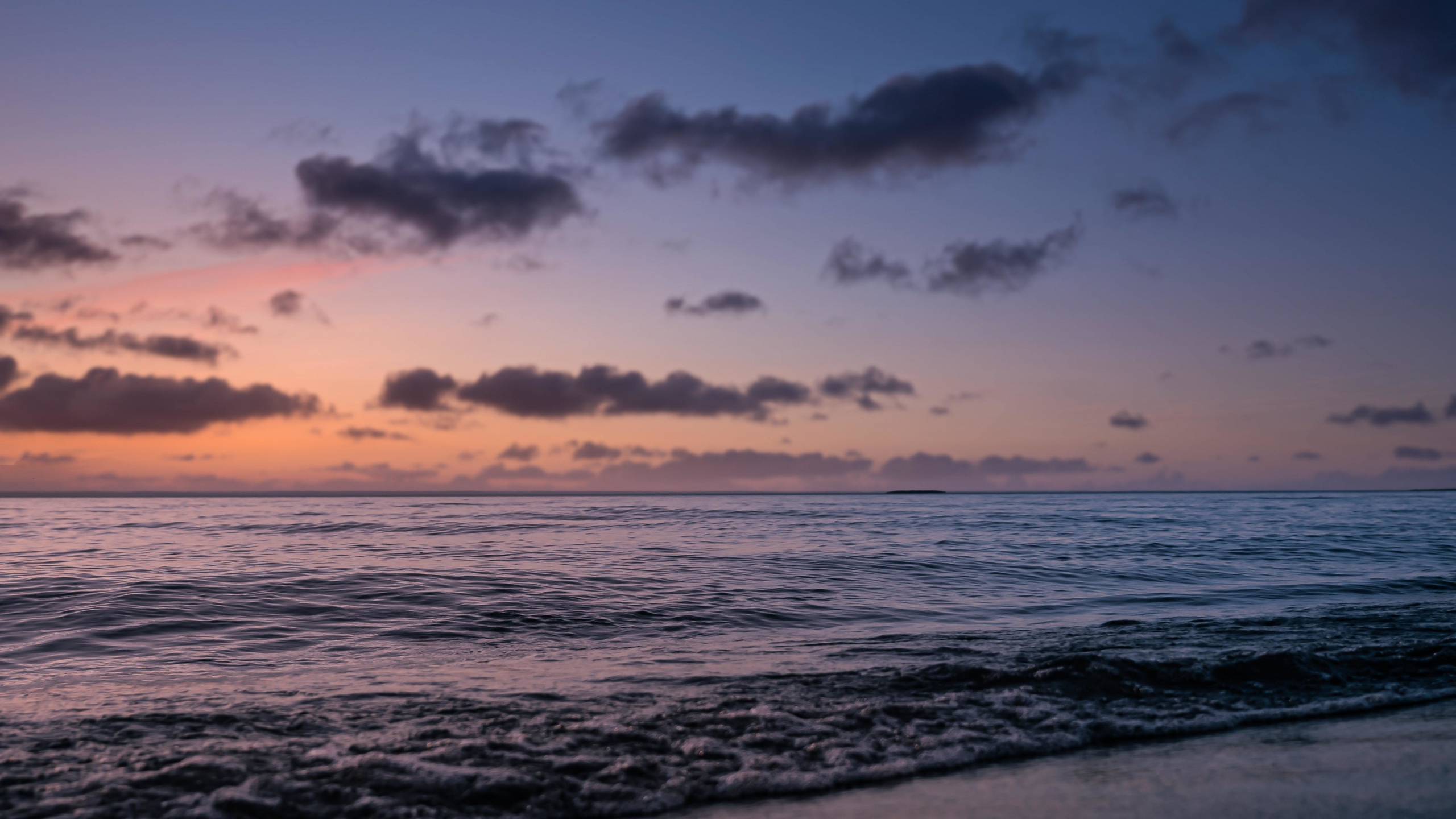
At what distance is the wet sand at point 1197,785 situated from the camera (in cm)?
458

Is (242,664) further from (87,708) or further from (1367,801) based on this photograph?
(1367,801)

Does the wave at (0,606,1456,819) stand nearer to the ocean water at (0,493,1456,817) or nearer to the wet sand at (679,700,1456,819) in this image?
the ocean water at (0,493,1456,817)

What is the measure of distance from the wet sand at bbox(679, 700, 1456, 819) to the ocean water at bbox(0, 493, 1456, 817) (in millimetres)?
346

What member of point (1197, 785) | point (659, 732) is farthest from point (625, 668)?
point (1197, 785)

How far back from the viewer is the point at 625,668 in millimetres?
9258

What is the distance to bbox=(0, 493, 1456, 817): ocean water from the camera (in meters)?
5.54

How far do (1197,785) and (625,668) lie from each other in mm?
6136

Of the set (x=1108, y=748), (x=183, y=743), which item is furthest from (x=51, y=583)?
(x=1108, y=748)

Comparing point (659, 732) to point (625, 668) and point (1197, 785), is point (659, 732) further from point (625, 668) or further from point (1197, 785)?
point (1197, 785)

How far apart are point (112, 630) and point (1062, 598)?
16517 millimetres

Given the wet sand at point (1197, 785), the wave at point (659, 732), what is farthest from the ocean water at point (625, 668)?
the wet sand at point (1197, 785)

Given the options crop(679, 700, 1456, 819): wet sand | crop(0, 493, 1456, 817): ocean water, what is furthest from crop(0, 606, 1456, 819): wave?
crop(679, 700, 1456, 819): wet sand

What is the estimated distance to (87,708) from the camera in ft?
23.8

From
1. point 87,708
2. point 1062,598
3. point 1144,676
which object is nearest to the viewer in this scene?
point 87,708
